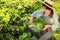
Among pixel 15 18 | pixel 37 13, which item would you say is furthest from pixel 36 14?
pixel 15 18

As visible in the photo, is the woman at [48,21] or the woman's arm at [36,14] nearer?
the woman at [48,21]

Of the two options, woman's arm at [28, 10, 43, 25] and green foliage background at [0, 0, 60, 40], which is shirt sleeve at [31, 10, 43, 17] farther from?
green foliage background at [0, 0, 60, 40]

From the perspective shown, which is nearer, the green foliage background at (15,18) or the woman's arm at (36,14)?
the green foliage background at (15,18)

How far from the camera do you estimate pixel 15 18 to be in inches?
178

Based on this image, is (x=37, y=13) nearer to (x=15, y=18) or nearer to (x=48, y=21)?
(x=48, y=21)

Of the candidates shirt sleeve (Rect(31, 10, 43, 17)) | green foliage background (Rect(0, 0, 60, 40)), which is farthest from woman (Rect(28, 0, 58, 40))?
green foliage background (Rect(0, 0, 60, 40))

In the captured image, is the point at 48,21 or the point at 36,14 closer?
the point at 48,21

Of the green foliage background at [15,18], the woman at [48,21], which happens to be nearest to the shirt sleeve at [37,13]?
the woman at [48,21]

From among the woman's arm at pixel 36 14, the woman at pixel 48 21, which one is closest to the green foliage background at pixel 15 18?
the woman's arm at pixel 36 14

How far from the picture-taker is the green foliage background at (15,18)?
4371 mm

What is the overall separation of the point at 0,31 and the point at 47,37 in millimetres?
781

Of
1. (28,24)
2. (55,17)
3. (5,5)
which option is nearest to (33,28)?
(28,24)

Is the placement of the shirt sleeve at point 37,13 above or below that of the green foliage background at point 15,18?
above

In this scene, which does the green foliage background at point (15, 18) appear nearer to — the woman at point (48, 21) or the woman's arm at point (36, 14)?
the woman's arm at point (36, 14)
